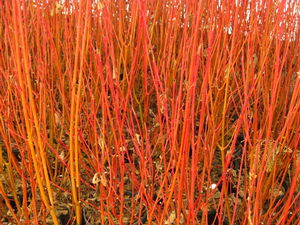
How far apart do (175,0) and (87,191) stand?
0.96 metres

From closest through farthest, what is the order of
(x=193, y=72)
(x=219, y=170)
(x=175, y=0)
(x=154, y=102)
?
(x=193, y=72), (x=175, y=0), (x=219, y=170), (x=154, y=102)

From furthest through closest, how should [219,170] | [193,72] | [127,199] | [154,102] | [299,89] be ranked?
[154,102], [219,170], [127,199], [299,89], [193,72]

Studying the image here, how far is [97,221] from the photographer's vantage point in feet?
4.71

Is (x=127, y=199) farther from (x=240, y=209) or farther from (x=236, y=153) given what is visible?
(x=236, y=153)

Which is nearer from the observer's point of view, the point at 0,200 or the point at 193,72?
the point at 193,72

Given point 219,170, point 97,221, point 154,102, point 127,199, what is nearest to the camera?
point 97,221

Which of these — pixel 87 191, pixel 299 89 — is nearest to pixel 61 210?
pixel 87 191

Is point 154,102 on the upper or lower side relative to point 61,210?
upper

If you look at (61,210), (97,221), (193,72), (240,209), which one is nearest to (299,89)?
(193,72)

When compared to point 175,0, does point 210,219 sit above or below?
below

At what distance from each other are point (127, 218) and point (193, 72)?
2.86 ft

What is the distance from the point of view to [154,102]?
2322 millimetres

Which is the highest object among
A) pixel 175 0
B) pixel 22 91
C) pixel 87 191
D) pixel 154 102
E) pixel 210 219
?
pixel 175 0

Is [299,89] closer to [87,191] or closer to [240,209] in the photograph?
[240,209]
